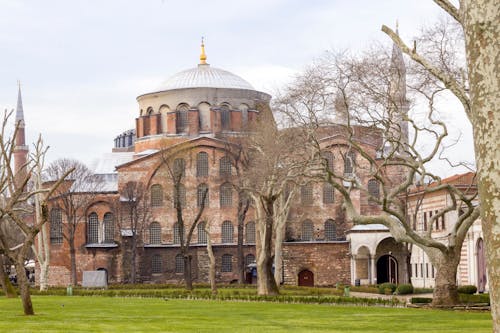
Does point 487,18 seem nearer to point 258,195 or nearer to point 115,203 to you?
point 258,195

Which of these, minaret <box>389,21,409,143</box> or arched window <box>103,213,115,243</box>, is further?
arched window <box>103,213,115,243</box>

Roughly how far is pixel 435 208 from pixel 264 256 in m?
17.0

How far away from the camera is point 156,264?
6888 cm

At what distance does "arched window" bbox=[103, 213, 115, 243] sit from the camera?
2712 inches

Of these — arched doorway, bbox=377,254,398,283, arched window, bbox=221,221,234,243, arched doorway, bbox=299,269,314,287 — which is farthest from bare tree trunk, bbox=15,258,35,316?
arched window, bbox=221,221,234,243

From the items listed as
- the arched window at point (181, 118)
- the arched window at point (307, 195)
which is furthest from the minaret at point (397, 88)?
the arched window at point (181, 118)

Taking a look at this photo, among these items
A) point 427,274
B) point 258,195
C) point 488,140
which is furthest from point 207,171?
point 488,140

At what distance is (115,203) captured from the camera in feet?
226

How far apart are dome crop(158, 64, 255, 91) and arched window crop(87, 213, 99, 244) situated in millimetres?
12947

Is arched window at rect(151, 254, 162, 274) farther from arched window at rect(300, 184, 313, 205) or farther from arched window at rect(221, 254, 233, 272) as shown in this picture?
arched window at rect(300, 184, 313, 205)

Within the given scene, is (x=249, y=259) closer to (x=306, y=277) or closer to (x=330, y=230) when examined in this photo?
(x=306, y=277)

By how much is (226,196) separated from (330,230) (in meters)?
8.25

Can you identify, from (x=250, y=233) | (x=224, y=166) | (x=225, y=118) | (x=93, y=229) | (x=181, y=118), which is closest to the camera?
(x=224, y=166)

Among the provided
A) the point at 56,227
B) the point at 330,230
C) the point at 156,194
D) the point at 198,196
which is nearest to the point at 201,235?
the point at 198,196
